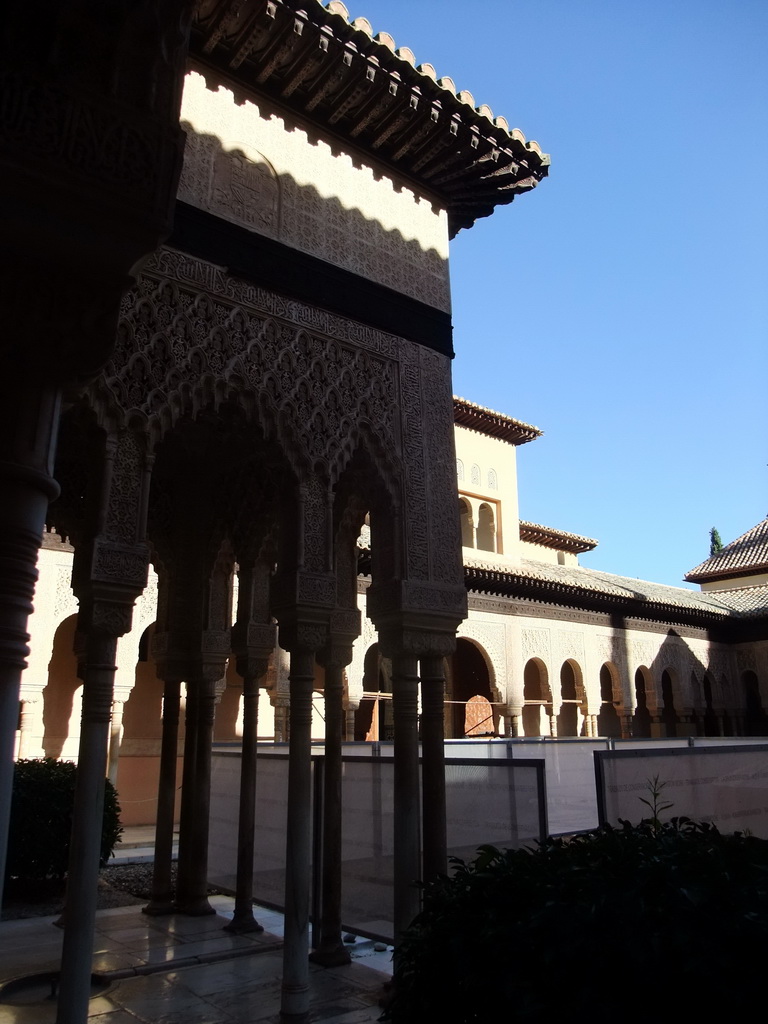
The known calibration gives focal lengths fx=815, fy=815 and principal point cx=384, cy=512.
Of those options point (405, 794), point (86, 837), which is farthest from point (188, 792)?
point (86, 837)

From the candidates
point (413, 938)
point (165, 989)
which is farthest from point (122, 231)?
point (165, 989)

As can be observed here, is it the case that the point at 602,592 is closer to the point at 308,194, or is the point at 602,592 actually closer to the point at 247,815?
the point at 247,815

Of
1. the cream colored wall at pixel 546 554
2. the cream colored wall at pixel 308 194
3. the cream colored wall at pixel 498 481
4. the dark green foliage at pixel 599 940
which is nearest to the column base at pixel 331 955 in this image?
the dark green foliage at pixel 599 940

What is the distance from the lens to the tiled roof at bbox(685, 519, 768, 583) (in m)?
32.4

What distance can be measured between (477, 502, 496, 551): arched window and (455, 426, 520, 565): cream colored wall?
17 centimetres

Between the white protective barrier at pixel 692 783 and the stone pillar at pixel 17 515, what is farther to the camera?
the white protective barrier at pixel 692 783

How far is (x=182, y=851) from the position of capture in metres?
7.55

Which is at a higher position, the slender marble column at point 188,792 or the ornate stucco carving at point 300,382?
the ornate stucco carving at point 300,382

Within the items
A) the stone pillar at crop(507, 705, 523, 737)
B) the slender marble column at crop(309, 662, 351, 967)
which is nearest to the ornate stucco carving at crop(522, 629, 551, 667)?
the stone pillar at crop(507, 705, 523, 737)

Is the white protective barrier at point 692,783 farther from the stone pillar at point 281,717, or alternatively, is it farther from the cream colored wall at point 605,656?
the cream colored wall at point 605,656

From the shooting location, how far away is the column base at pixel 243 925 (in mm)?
6781

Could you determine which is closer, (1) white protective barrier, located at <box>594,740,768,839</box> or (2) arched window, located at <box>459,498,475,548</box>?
(1) white protective barrier, located at <box>594,740,768,839</box>

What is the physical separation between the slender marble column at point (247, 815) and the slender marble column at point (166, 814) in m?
0.74

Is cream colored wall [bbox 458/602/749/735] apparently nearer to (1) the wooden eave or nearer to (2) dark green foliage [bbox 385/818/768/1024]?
(1) the wooden eave
